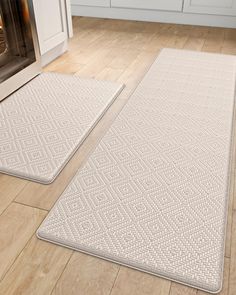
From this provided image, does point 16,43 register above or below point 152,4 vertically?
above

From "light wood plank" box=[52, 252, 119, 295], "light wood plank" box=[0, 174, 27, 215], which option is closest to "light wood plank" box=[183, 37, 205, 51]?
"light wood plank" box=[0, 174, 27, 215]

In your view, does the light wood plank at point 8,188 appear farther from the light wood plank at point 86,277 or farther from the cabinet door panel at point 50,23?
the cabinet door panel at point 50,23

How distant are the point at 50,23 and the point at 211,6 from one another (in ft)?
5.21

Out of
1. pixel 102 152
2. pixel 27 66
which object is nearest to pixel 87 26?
pixel 27 66

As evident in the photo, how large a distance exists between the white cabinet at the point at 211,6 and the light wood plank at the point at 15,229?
2.63 metres

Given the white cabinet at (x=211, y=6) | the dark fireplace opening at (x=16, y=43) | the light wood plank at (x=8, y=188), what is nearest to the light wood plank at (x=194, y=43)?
the white cabinet at (x=211, y=6)

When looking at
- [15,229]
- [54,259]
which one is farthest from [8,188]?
[54,259]

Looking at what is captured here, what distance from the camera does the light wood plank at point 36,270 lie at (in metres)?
0.94

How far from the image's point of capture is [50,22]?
7.38 feet

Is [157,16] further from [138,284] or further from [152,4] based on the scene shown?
[138,284]

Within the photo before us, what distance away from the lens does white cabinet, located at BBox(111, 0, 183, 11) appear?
314 centimetres

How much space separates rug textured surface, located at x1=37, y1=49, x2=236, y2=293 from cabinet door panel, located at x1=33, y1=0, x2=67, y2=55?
77 cm

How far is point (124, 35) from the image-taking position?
9.77ft

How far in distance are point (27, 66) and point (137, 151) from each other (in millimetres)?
1008
